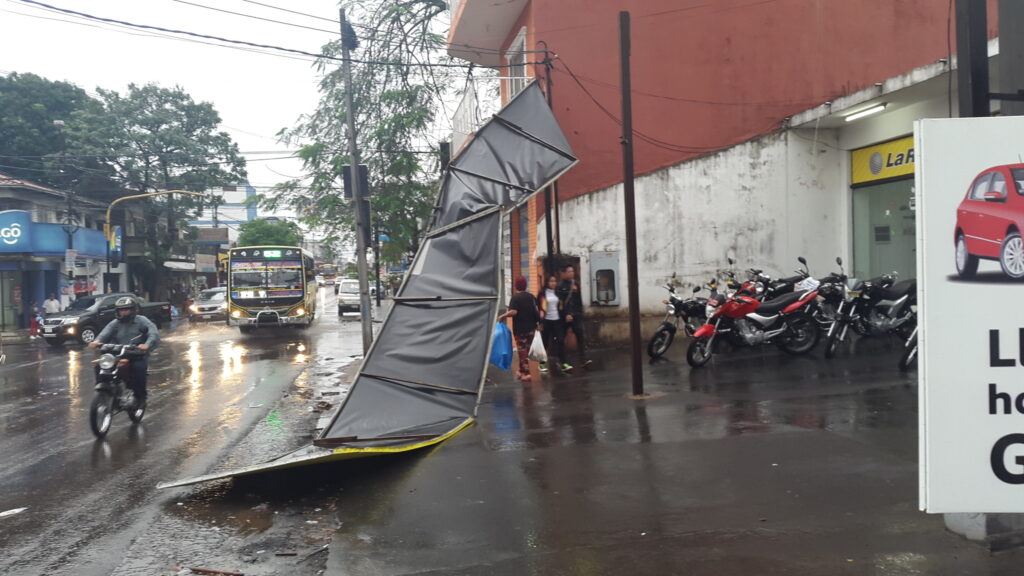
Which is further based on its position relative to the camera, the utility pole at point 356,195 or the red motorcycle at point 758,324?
the utility pole at point 356,195

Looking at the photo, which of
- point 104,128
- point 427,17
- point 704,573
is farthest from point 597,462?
point 104,128

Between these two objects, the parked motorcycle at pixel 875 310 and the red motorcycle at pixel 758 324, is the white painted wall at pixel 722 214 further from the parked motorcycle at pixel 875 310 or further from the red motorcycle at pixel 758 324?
the red motorcycle at pixel 758 324

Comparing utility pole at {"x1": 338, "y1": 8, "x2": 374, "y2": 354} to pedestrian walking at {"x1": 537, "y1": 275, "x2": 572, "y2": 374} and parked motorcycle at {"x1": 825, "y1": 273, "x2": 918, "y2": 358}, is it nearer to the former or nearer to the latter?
pedestrian walking at {"x1": 537, "y1": 275, "x2": 572, "y2": 374}

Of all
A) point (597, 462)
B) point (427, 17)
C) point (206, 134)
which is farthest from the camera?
point (206, 134)

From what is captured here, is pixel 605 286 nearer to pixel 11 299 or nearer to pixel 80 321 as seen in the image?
pixel 80 321

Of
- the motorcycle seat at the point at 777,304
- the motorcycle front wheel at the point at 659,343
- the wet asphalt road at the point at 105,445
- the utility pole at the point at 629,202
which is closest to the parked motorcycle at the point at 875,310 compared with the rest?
the motorcycle seat at the point at 777,304

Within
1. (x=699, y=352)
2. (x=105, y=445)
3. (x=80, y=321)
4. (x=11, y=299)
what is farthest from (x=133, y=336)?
(x=11, y=299)

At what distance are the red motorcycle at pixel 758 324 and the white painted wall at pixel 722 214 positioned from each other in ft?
10.2

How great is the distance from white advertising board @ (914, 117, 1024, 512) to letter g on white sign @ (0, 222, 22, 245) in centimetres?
3479

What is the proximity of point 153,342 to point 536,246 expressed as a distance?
857 cm

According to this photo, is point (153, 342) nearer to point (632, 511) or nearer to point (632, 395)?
point (632, 395)

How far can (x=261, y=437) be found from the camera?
9086mm

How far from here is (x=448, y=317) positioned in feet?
29.9

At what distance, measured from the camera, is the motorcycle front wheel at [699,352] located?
11820 mm
